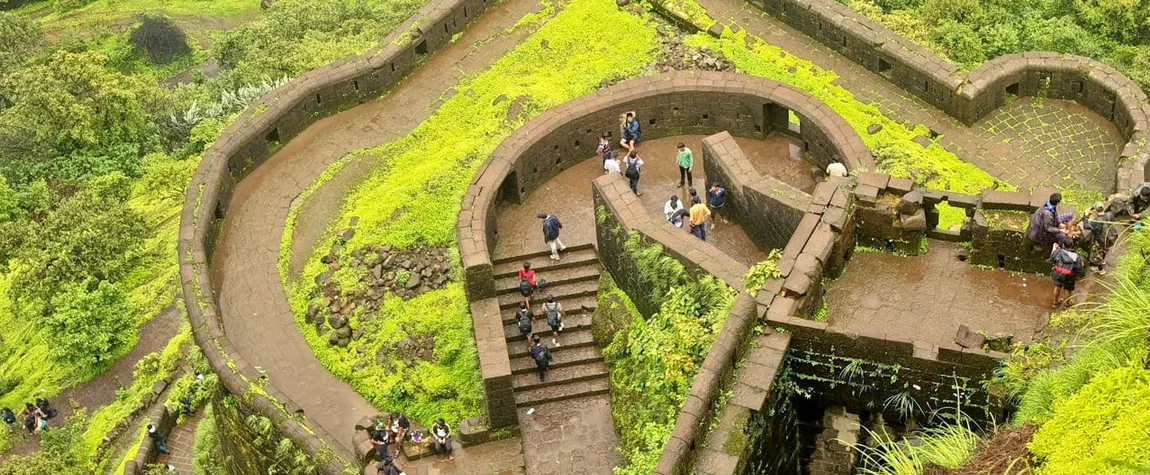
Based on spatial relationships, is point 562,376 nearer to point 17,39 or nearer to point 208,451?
point 208,451

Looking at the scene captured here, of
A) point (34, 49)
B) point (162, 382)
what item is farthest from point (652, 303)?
point (34, 49)

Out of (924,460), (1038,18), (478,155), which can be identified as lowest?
(924,460)

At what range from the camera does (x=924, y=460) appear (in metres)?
20.2

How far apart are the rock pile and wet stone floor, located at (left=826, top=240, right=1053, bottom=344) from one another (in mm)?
9172

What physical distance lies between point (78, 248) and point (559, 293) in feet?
59.1

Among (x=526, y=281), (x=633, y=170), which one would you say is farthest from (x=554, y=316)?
(x=633, y=170)

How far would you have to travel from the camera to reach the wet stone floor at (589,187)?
99.2ft

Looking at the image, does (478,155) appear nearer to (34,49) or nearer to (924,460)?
(924,460)

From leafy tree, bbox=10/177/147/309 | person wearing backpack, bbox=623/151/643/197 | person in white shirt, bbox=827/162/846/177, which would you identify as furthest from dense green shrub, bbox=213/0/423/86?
person in white shirt, bbox=827/162/846/177

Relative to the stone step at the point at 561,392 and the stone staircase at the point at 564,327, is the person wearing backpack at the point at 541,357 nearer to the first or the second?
the stone staircase at the point at 564,327

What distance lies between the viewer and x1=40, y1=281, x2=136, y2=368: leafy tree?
1527 inches

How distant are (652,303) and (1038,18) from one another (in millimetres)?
18901

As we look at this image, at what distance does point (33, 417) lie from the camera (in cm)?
3819

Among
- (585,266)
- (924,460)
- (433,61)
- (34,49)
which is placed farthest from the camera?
(34,49)
